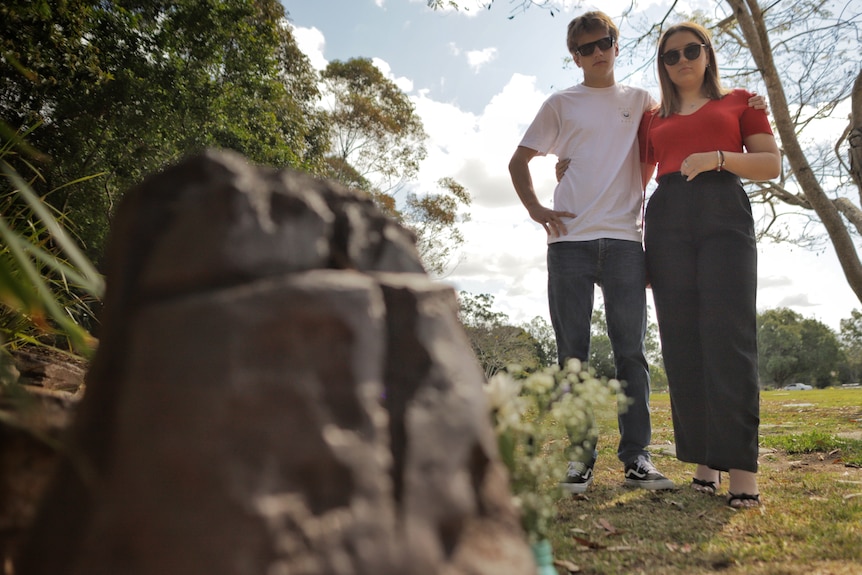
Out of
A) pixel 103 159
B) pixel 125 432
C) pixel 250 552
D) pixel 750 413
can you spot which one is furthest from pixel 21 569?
pixel 103 159

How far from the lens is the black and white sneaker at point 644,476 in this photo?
3467mm

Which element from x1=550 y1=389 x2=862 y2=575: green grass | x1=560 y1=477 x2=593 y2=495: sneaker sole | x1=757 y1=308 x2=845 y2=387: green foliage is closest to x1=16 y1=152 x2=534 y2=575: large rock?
x1=550 y1=389 x2=862 y2=575: green grass

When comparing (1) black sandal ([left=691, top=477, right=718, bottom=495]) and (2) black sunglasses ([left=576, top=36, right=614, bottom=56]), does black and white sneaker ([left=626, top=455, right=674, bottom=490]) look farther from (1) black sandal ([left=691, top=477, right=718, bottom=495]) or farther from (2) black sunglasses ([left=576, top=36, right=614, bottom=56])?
(2) black sunglasses ([left=576, top=36, right=614, bottom=56])

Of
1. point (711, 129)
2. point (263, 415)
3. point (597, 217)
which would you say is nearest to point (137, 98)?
point (597, 217)

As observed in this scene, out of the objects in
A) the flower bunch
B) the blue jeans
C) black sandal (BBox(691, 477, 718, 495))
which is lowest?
black sandal (BBox(691, 477, 718, 495))

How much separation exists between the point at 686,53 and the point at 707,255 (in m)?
1.18

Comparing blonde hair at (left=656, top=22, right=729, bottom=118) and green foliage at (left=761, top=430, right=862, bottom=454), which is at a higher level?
blonde hair at (left=656, top=22, right=729, bottom=118)

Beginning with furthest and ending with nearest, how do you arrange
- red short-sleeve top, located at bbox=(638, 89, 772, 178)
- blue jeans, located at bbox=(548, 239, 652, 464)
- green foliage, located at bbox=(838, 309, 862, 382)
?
green foliage, located at bbox=(838, 309, 862, 382), blue jeans, located at bbox=(548, 239, 652, 464), red short-sleeve top, located at bbox=(638, 89, 772, 178)

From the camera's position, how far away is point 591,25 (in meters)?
3.71

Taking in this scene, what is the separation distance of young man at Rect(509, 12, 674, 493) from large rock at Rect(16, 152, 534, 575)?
8.40ft

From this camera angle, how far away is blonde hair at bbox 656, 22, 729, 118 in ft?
11.1

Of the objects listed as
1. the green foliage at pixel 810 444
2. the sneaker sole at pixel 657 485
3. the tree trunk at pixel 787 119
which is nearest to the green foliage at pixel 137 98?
the tree trunk at pixel 787 119

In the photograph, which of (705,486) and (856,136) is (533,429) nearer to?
(705,486)

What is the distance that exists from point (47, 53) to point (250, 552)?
995cm
